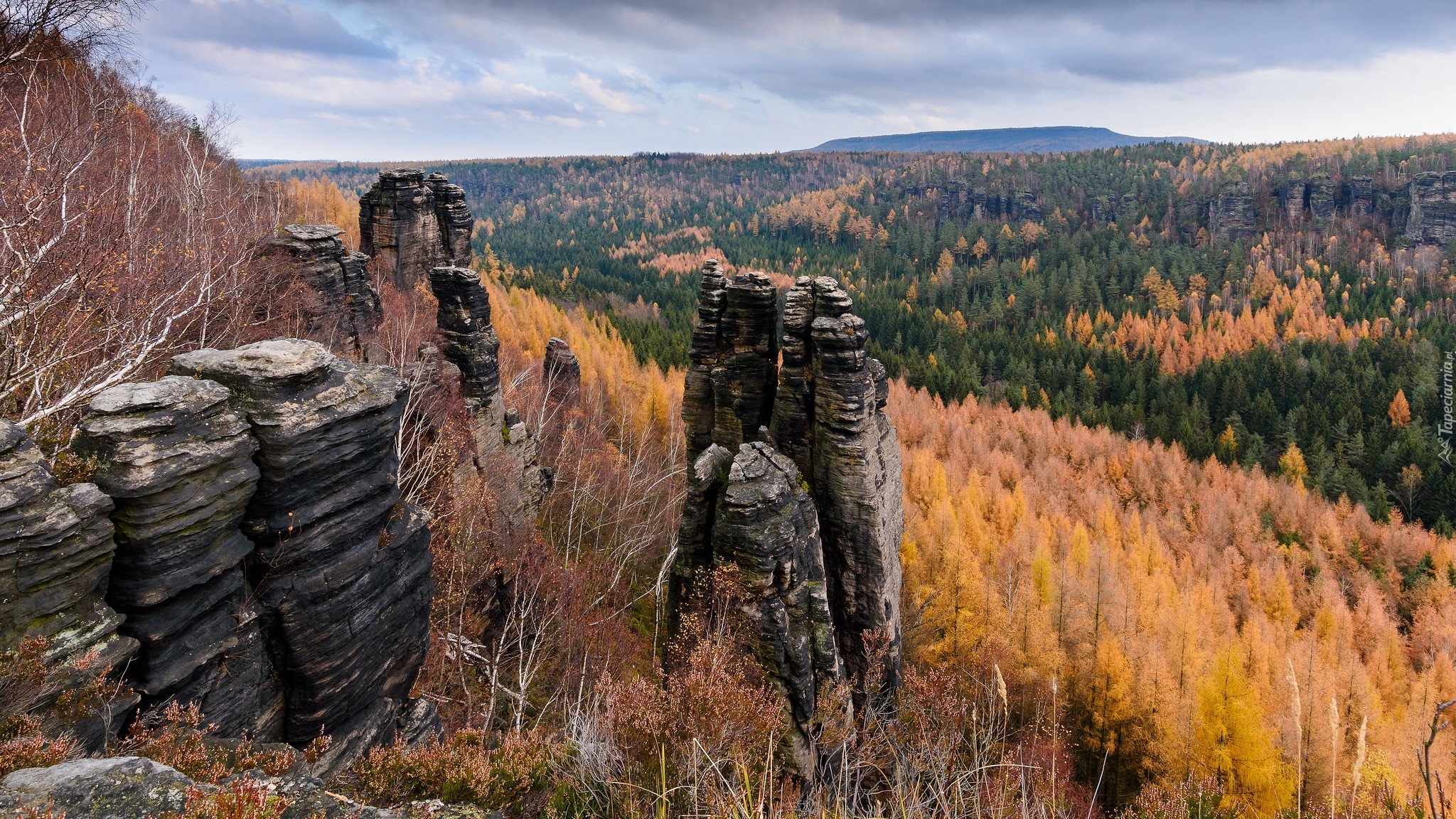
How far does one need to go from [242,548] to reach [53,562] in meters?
2.11

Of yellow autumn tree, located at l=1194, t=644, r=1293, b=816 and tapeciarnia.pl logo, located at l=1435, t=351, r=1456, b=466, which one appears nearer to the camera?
yellow autumn tree, located at l=1194, t=644, r=1293, b=816

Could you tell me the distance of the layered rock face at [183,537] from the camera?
27.6 ft

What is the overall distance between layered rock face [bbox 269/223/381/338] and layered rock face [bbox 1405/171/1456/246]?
8208 inches

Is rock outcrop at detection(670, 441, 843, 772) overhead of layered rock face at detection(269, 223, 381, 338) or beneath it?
beneath

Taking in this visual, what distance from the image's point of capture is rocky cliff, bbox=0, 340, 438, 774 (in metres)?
7.88

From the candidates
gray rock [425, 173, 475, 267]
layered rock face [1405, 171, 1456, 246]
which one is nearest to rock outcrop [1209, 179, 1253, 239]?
layered rock face [1405, 171, 1456, 246]

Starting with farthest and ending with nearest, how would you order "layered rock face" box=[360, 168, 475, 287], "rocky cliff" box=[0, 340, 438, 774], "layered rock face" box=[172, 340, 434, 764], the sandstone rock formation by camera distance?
the sandstone rock formation → "layered rock face" box=[360, 168, 475, 287] → "layered rock face" box=[172, 340, 434, 764] → "rocky cliff" box=[0, 340, 438, 774]

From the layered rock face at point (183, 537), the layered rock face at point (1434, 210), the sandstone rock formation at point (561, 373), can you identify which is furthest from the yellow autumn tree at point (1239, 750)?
the layered rock face at point (1434, 210)

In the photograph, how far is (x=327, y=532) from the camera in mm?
10766

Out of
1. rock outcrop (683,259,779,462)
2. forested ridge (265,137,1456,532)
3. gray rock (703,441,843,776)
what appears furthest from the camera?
forested ridge (265,137,1456,532)

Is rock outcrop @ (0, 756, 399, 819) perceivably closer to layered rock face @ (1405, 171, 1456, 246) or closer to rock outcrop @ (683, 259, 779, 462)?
rock outcrop @ (683, 259, 779, 462)

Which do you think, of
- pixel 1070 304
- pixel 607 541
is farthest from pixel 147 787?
pixel 1070 304

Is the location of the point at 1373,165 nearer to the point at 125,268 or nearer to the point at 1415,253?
the point at 1415,253

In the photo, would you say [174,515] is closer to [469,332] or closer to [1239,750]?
[469,332]
